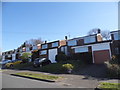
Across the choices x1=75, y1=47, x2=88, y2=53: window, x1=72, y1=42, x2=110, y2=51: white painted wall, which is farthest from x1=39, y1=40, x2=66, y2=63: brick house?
x1=72, y1=42, x2=110, y2=51: white painted wall

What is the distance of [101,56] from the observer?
23344 mm

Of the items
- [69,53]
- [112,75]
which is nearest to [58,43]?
[69,53]

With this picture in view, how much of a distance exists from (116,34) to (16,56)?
39.5m

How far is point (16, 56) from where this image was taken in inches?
2052

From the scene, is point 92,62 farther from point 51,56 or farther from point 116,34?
point 51,56

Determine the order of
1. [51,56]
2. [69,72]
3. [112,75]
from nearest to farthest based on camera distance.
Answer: [112,75], [69,72], [51,56]

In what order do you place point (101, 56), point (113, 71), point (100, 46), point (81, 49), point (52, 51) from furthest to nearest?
point (52, 51)
point (81, 49)
point (100, 46)
point (101, 56)
point (113, 71)

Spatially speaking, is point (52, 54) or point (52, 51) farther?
point (52, 51)

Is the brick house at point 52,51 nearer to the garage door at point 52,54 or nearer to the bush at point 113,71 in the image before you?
the garage door at point 52,54

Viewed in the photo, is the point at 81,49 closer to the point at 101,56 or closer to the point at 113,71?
the point at 101,56

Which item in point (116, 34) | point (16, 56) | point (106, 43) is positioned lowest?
point (16, 56)

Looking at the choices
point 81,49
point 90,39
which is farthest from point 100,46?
point 90,39

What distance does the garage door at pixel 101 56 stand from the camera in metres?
22.7

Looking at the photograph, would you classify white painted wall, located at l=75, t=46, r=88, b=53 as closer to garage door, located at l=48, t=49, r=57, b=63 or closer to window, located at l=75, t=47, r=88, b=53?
window, located at l=75, t=47, r=88, b=53
